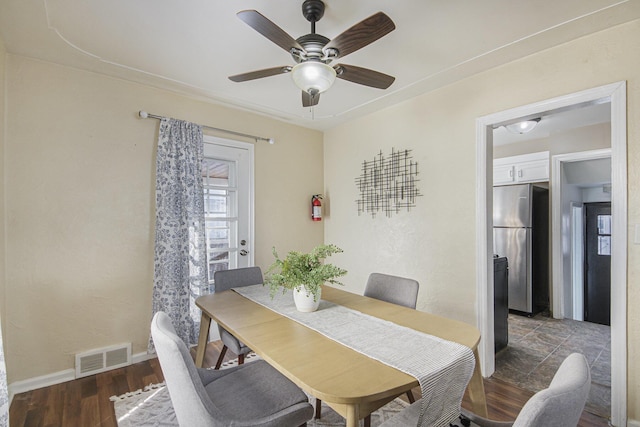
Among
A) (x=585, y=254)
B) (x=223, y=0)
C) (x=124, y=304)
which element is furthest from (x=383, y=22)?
(x=585, y=254)

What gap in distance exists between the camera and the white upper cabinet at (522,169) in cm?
414

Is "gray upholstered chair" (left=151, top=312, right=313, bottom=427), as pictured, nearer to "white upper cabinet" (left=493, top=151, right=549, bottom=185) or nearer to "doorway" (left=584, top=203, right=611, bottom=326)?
"white upper cabinet" (left=493, top=151, right=549, bottom=185)

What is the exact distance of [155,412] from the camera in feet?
6.41

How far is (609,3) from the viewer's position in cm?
166

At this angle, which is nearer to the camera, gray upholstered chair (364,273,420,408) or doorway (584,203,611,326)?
gray upholstered chair (364,273,420,408)

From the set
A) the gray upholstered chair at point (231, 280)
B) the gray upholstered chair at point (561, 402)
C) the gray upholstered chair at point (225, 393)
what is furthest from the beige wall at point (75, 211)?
the gray upholstered chair at point (561, 402)

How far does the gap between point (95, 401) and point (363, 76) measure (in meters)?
2.84

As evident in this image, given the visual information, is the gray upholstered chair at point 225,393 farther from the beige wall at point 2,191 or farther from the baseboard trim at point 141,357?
the beige wall at point 2,191

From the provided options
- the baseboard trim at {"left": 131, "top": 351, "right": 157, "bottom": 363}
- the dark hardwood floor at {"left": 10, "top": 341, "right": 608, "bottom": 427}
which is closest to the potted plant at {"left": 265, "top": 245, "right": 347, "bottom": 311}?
the dark hardwood floor at {"left": 10, "top": 341, "right": 608, "bottom": 427}

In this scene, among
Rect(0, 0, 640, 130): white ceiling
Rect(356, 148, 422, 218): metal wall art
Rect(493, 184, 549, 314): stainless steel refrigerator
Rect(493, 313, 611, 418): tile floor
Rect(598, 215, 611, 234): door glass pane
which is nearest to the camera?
Rect(0, 0, 640, 130): white ceiling

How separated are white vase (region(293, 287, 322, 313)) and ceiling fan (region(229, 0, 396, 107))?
1.15m

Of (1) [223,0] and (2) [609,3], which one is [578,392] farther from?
(1) [223,0]

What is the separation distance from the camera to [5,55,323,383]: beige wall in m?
2.21

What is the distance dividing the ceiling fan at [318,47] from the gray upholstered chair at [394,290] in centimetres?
134
